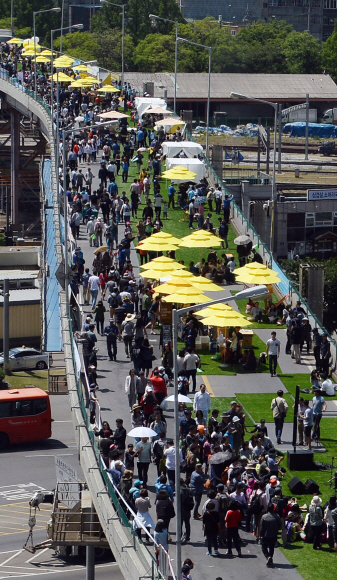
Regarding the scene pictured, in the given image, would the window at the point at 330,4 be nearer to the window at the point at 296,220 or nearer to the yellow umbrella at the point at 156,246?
the window at the point at 296,220

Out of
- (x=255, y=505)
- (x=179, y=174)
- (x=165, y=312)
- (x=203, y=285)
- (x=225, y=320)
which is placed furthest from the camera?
(x=179, y=174)

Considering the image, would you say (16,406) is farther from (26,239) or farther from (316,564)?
(26,239)

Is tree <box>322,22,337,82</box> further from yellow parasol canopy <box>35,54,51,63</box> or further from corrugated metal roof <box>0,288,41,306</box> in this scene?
corrugated metal roof <box>0,288,41,306</box>

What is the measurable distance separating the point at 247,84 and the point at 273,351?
350ft

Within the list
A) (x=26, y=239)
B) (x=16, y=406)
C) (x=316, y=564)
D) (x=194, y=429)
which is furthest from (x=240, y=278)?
Result: (x=26, y=239)

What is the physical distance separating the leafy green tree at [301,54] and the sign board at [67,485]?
127 meters

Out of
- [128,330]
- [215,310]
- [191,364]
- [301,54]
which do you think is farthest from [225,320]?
[301,54]

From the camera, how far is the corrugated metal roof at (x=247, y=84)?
437ft

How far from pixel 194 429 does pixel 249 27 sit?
14400cm

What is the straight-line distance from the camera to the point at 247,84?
141375 mm

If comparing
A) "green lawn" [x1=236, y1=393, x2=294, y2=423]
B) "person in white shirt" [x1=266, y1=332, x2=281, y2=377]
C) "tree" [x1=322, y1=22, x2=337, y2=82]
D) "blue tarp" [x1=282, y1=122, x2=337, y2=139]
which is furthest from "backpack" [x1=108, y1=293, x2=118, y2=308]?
"tree" [x1=322, y1=22, x2=337, y2=82]

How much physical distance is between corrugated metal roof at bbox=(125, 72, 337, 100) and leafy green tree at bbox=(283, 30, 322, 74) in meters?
8.67

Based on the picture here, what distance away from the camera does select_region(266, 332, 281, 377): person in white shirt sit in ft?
124

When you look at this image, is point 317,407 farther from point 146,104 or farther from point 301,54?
point 301,54
